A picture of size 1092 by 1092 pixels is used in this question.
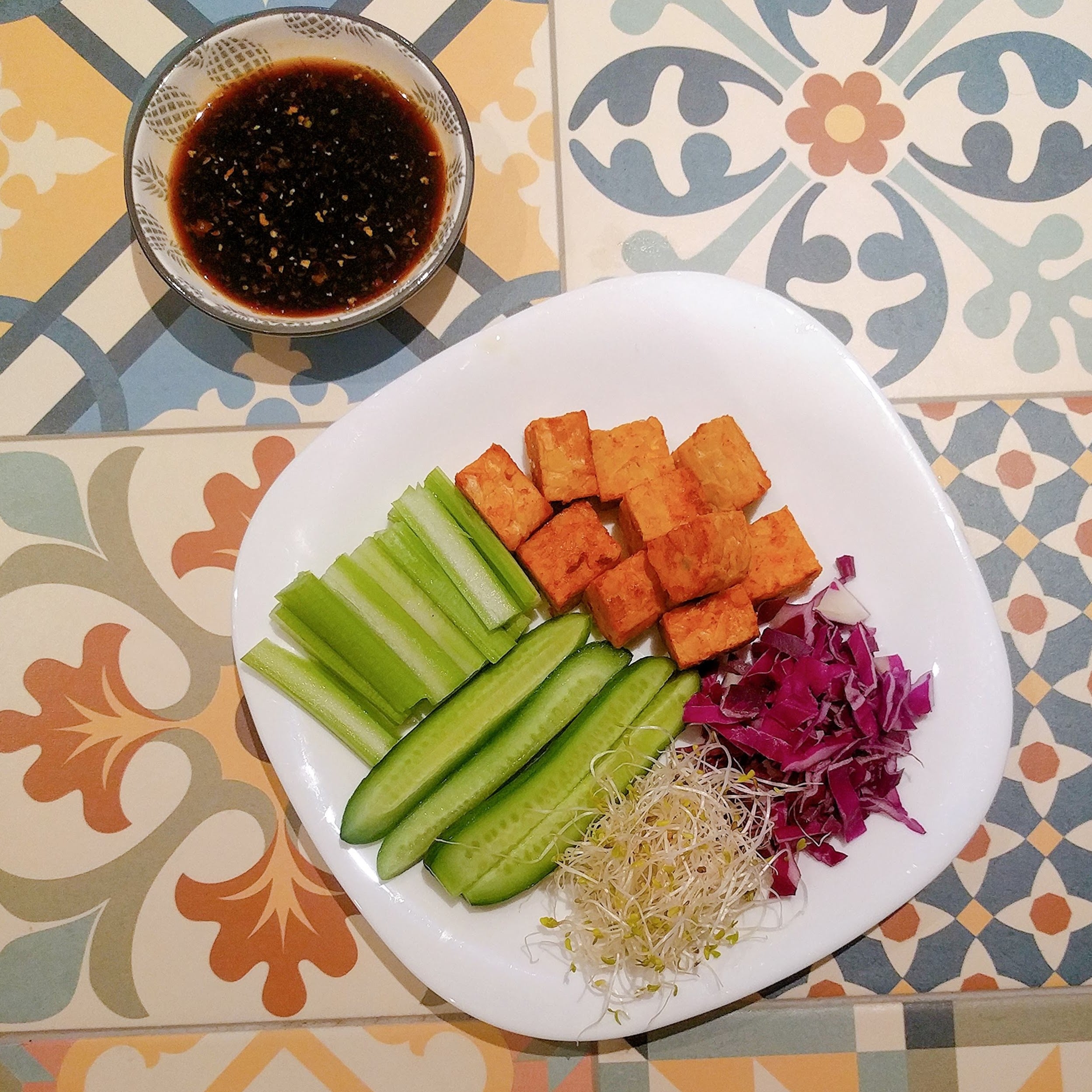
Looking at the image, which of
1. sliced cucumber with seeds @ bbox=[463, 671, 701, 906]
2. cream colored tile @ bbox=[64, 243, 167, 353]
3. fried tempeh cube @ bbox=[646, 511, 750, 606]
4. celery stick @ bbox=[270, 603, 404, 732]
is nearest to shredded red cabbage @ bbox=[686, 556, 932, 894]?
sliced cucumber with seeds @ bbox=[463, 671, 701, 906]

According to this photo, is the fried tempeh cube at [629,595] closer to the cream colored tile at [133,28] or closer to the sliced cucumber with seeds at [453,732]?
the sliced cucumber with seeds at [453,732]

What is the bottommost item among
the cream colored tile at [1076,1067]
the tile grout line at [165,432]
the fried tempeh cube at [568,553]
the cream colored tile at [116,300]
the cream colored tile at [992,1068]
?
the cream colored tile at [1076,1067]

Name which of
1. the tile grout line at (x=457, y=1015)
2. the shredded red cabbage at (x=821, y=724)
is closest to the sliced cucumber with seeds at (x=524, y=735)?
the shredded red cabbage at (x=821, y=724)

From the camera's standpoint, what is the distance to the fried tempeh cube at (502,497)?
1.94m

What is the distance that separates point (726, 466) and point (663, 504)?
0.57ft

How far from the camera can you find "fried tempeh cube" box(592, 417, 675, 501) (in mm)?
1969

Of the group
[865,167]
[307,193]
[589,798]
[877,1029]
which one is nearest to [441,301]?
[307,193]

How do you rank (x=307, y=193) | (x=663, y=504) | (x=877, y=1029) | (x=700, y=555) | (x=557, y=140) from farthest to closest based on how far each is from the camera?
1. (x=557, y=140)
2. (x=877, y=1029)
3. (x=307, y=193)
4. (x=663, y=504)
5. (x=700, y=555)

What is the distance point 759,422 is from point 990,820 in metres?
1.17

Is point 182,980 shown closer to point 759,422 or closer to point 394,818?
point 394,818

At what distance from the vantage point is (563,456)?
1.93 metres

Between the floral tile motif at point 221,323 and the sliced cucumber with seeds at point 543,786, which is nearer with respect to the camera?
the sliced cucumber with seeds at point 543,786

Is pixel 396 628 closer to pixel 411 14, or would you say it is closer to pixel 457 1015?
pixel 457 1015

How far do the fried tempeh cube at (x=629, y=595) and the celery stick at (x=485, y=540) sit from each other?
17 cm
